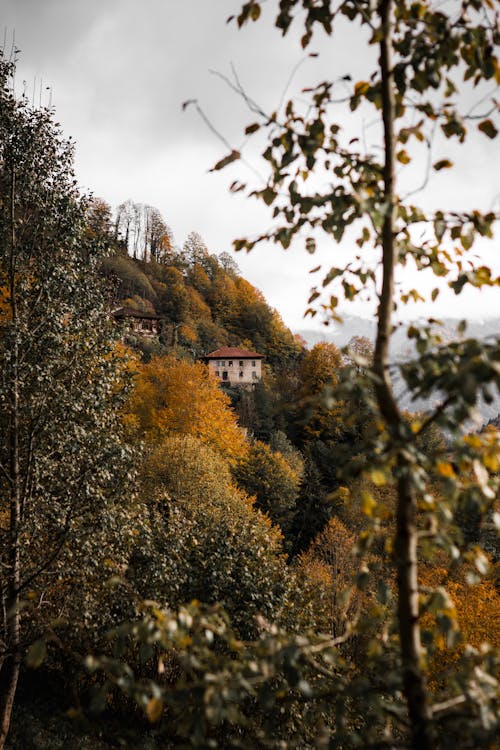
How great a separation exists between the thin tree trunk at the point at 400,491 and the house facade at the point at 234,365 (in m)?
50.0

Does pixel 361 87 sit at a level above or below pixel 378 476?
above

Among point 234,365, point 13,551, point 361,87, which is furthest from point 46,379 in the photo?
point 234,365

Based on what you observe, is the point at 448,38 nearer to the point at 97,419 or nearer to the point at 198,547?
the point at 97,419

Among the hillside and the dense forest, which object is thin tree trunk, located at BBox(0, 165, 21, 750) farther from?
the hillside

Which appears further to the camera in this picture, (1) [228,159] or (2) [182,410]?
(2) [182,410]

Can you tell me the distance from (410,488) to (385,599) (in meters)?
0.77

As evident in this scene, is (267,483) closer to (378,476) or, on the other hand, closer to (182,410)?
(182,410)

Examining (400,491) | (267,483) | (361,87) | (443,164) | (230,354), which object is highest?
(361,87)

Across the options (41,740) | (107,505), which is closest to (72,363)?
(107,505)

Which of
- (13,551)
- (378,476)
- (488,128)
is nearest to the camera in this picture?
(378,476)

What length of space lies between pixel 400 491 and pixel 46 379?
22.6 ft

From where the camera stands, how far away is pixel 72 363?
26.8 ft

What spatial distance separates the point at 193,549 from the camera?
472 inches

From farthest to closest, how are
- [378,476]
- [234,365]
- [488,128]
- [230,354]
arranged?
[234,365] < [230,354] < [488,128] < [378,476]
